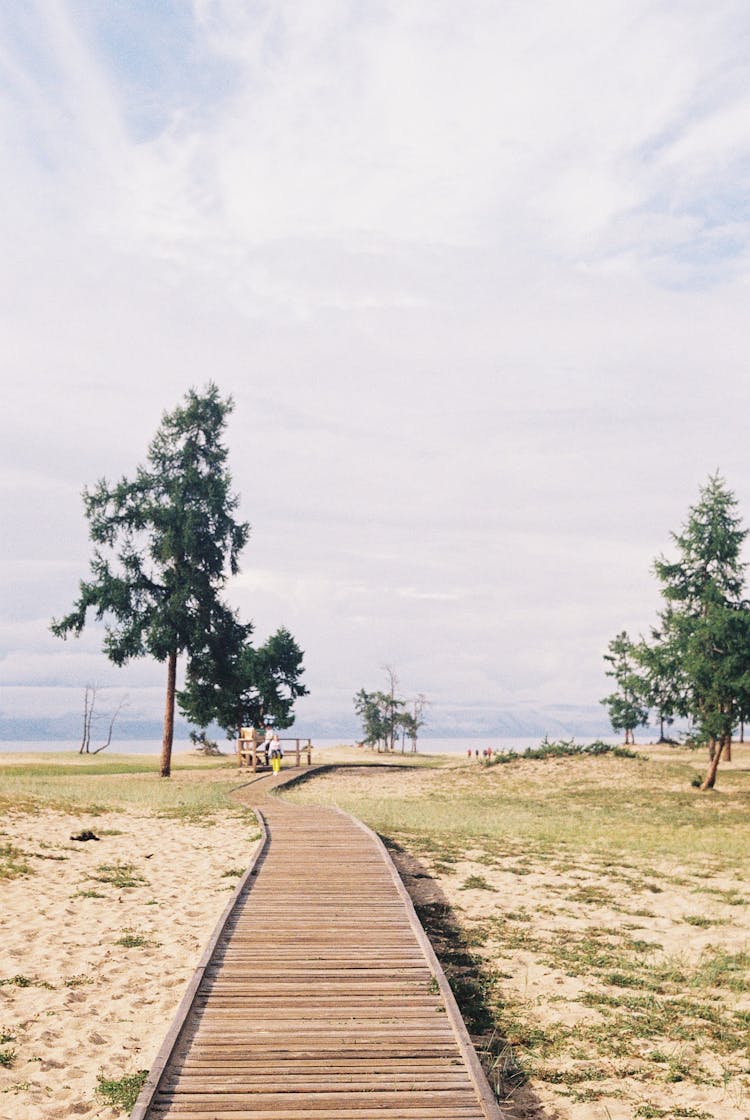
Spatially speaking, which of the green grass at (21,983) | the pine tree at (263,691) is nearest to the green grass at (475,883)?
the green grass at (21,983)

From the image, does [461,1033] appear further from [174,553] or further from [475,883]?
[174,553]

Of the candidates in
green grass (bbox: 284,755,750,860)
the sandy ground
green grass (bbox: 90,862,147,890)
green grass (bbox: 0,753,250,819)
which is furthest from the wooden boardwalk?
green grass (bbox: 0,753,250,819)

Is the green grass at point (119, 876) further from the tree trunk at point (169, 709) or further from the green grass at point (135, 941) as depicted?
the tree trunk at point (169, 709)

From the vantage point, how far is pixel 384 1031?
25.6 feet

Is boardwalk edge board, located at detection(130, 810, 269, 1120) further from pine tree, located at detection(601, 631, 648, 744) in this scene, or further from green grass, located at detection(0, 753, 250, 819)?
pine tree, located at detection(601, 631, 648, 744)

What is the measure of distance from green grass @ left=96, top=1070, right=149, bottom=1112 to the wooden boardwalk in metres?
0.44

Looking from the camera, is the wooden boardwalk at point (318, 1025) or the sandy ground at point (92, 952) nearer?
the wooden boardwalk at point (318, 1025)

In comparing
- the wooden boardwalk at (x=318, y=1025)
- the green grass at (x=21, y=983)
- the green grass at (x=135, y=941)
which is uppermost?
the wooden boardwalk at (x=318, y=1025)

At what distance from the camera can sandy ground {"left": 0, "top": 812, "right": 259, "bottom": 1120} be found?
296 inches

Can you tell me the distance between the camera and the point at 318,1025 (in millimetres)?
7961

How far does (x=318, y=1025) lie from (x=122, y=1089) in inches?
71.0

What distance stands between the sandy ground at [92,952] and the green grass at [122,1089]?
7 centimetres

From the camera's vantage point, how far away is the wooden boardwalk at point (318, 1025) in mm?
6453

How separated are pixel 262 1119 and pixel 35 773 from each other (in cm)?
3956
